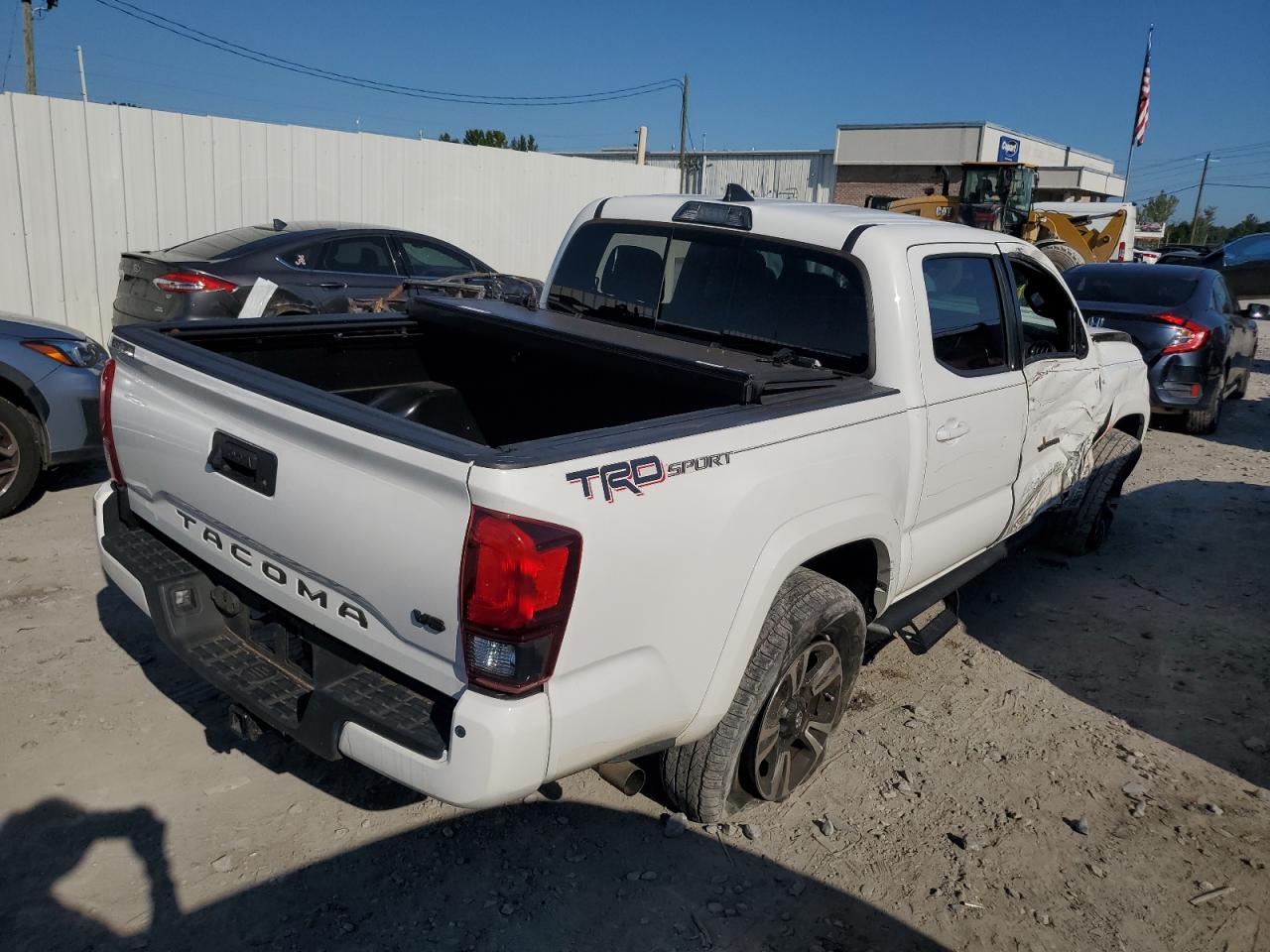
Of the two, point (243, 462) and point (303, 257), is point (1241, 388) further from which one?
point (243, 462)

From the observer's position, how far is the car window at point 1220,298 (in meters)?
9.53

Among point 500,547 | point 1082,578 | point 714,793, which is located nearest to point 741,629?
point 714,793

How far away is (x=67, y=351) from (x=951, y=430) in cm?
498

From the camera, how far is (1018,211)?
20422mm

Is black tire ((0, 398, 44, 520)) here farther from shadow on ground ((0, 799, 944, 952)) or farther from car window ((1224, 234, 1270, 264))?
car window ((1224, 234, 1270, 264))

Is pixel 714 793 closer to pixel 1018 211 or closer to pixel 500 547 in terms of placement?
pixel 500 547

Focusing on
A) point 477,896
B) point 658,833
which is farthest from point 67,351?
point 658,833

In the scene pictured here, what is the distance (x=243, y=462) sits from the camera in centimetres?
270

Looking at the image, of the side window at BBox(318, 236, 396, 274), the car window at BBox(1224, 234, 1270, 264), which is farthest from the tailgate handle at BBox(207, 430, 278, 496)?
the car window at BBox(1224, 234, 1270, 264)

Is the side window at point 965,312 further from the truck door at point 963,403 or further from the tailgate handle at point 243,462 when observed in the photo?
the tailgate handle at point 243,462

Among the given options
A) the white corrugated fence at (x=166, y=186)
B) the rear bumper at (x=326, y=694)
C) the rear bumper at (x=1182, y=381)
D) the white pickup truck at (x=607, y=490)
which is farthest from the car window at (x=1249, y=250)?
the rear bumper at (x=326, y=694)

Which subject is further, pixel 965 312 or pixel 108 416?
pixel 965 312

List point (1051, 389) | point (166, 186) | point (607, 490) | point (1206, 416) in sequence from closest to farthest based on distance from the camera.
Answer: point (607, 490) → point (1051, 389) → point (1206, 416) → point (166, 186)

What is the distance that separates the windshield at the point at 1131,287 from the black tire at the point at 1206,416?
3.12 feet
